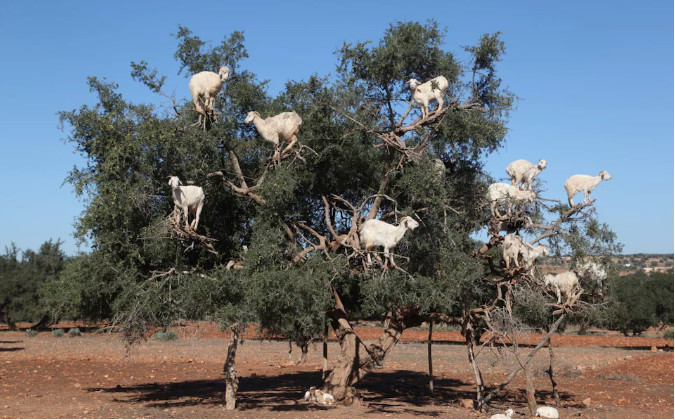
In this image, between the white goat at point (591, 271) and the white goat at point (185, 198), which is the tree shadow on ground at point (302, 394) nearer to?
the white goat at point (591, 271)

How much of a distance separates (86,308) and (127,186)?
3.31 meters

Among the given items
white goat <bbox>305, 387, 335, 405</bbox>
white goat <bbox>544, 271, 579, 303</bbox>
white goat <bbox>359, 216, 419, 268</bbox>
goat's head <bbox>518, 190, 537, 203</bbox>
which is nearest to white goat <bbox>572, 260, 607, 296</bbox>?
white goat <bbox>544, 271, 579, 303</bbox>

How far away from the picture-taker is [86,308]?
14.5 m

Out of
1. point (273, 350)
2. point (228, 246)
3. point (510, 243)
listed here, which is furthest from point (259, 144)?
point (273, 350)

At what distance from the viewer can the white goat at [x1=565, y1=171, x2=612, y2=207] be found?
13127mm

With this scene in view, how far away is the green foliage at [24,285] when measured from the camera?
4181 cm

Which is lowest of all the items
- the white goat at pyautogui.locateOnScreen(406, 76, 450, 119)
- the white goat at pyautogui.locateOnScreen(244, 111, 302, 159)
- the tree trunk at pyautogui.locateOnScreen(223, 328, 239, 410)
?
the tree trunk at pyautogui.locateOnScreen(223, 328, 239, 410)

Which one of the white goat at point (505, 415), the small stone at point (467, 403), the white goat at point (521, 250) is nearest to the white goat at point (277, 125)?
the white goat at point (521, 250)

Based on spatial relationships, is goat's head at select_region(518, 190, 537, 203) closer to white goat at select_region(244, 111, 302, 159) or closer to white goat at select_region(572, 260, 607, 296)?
white goat at select_region(572, 260, 607, 296)

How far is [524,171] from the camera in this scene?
43.7ft

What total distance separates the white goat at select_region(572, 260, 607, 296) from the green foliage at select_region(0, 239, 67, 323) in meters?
34.7

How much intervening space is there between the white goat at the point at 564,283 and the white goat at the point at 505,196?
210 centimetres

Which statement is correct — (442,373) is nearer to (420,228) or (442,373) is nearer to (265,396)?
(265,396)

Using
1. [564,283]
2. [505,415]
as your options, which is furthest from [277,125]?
[505,415]
